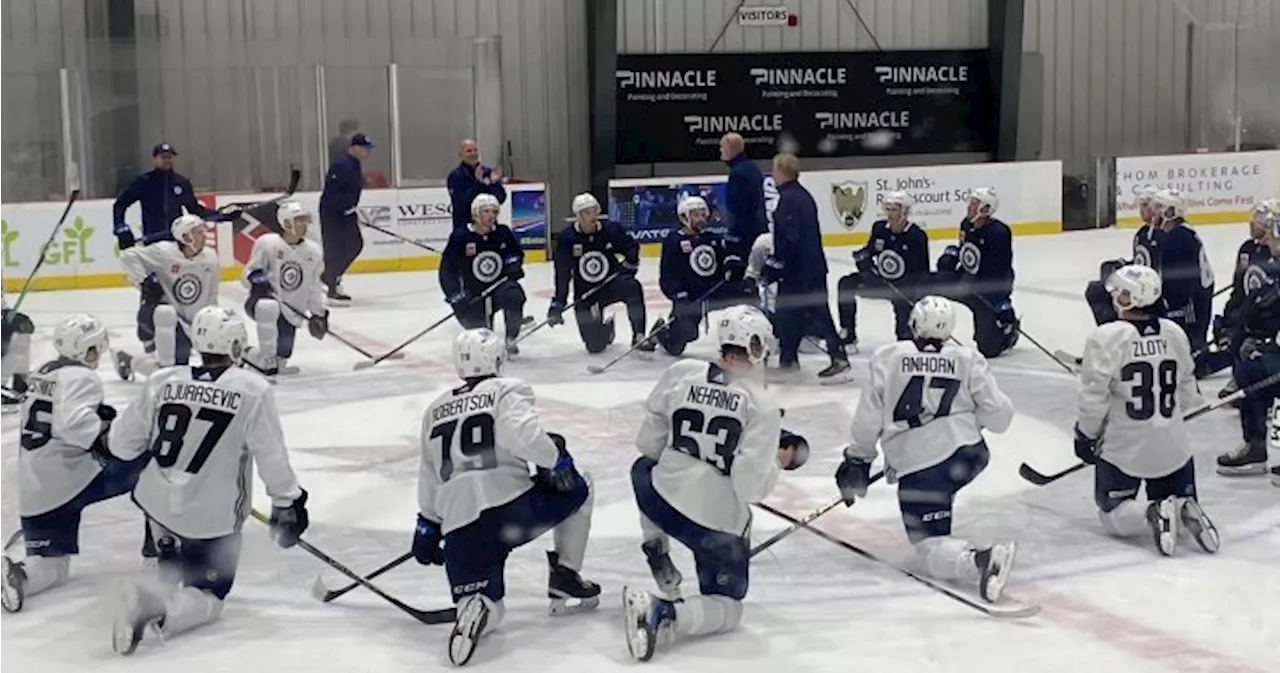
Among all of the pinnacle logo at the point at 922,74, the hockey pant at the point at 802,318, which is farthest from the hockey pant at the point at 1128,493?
the pinnacle logo at the point at 922,74

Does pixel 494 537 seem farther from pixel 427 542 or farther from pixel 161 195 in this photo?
pixel 161 195

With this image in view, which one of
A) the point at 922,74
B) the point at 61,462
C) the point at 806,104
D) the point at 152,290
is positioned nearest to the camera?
the point at 61,462

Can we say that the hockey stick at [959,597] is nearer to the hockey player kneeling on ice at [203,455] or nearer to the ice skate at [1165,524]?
the ice skate at [1165,524]

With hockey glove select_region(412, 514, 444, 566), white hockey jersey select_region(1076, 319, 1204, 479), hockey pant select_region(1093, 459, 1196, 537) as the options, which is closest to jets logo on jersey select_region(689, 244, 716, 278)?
hockey pant select_region(1093, 459, 1196, 537)

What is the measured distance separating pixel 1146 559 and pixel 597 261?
5314mm

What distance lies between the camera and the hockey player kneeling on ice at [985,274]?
10.6 metres

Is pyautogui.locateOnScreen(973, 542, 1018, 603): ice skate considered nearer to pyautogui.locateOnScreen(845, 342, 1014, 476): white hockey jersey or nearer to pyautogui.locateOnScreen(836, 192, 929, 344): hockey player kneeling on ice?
pyautogui.locateOnScreen(845, 342, 1014, 476): white hockey jersey

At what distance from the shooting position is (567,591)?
18.4ft

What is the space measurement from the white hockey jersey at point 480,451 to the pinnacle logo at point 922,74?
1465 cm

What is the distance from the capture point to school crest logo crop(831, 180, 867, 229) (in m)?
17.2

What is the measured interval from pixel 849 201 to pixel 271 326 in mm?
8189

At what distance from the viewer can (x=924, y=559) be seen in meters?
5.89

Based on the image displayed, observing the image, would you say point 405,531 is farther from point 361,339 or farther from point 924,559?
point 361,339

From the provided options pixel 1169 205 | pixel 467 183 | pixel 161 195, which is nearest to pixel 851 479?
pixel 1169 205
